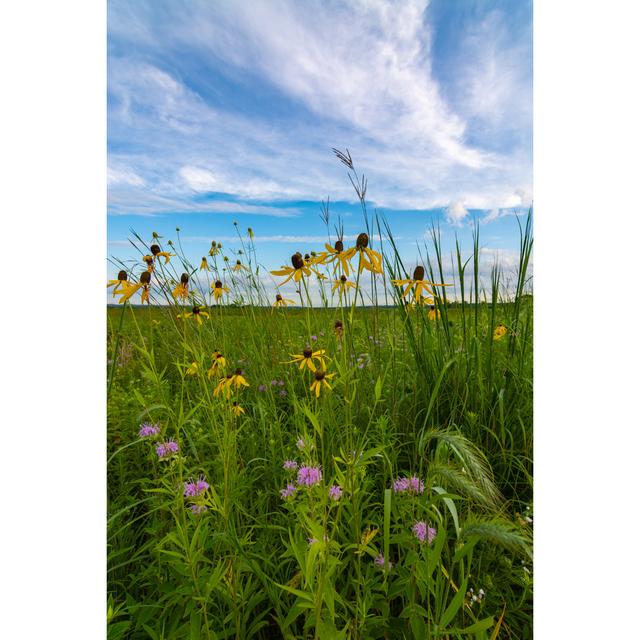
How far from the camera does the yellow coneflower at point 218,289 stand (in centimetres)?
154

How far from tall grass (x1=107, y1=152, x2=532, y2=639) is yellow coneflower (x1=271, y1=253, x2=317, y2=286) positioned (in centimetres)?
4

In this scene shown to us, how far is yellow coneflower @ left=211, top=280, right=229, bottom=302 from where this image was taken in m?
1.54

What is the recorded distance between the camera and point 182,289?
3.67ft

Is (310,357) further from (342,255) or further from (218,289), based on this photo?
(218,289)

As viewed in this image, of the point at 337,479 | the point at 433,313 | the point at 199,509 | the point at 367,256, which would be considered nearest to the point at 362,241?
the point at 367,256

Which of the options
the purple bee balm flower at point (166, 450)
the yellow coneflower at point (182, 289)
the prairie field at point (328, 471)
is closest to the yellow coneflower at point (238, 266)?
Result: the prairie field at point (328, 471)

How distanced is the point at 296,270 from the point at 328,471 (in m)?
0.54

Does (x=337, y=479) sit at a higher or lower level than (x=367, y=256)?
lower

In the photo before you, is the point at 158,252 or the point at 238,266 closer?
the point at 158,252

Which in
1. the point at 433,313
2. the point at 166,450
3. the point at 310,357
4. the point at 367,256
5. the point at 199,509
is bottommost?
the point at 199,509

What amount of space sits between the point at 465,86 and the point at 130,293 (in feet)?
3.64
